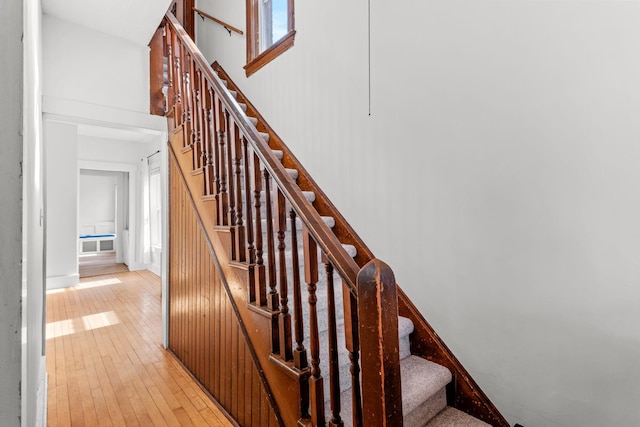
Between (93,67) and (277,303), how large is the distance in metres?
2.65

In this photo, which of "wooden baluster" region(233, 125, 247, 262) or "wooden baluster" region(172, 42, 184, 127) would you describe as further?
"wooden baluster" region(172, 42, 184, 127)

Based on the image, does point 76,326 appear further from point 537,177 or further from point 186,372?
point 537,177

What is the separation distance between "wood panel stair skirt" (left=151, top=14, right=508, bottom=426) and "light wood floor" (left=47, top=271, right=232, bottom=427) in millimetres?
168

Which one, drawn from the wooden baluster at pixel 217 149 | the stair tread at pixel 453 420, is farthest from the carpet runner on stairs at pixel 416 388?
the wooden baluster at pixel 217 149

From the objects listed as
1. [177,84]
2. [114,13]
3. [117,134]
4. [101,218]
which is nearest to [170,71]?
[177,84]

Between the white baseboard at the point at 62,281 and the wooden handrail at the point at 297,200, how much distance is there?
5.07 metres

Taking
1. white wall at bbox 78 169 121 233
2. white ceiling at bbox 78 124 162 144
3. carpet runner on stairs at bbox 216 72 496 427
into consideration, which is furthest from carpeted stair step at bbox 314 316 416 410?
white wall at bbox 78 169 121 233

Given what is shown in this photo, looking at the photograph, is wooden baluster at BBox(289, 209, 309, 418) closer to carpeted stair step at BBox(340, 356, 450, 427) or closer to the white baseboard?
carpeted stair step at BBox(340, 356, 450, 427)

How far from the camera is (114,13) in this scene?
8.05 feet

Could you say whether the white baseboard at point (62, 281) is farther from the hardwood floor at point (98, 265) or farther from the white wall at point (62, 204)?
the hardwood floor at point (98, 265)

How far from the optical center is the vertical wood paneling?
173 centimetres

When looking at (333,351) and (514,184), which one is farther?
(514,184)

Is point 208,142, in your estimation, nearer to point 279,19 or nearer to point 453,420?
point 279,19

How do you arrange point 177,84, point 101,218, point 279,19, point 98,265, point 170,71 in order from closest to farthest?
point 177,84 < point 170,71 < point 279,19 < point 98,265 < point 101,218
